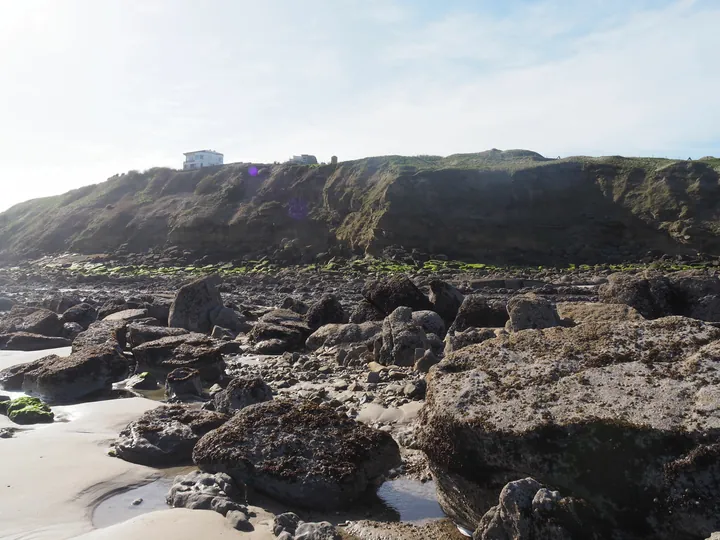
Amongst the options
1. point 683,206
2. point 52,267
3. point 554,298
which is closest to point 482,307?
point 554,298

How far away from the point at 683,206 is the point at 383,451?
148 feet

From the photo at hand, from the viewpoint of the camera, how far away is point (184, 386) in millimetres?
9656

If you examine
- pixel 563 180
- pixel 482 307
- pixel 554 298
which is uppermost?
pixel 563 180

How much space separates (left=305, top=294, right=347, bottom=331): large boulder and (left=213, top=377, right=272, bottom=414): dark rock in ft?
22.5

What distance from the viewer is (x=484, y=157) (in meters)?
63.7

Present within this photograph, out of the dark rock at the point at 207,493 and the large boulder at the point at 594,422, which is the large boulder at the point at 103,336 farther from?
the large boulder at the point at 594,422

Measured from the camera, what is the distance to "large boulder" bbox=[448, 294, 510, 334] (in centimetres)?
1284

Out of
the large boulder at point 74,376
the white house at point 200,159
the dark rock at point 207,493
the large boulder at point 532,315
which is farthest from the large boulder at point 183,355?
the white house at point 200,159

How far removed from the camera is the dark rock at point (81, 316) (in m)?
17.4

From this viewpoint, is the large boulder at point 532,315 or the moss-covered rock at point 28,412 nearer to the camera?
the moss-covered rock at point 28,412

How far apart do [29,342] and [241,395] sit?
31.9 feet

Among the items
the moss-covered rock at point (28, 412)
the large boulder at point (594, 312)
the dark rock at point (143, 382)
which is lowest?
the dark rock at point (143, 382)

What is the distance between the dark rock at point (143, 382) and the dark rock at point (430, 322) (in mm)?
5575

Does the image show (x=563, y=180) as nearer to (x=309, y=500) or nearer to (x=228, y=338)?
(x=228, y=338)
